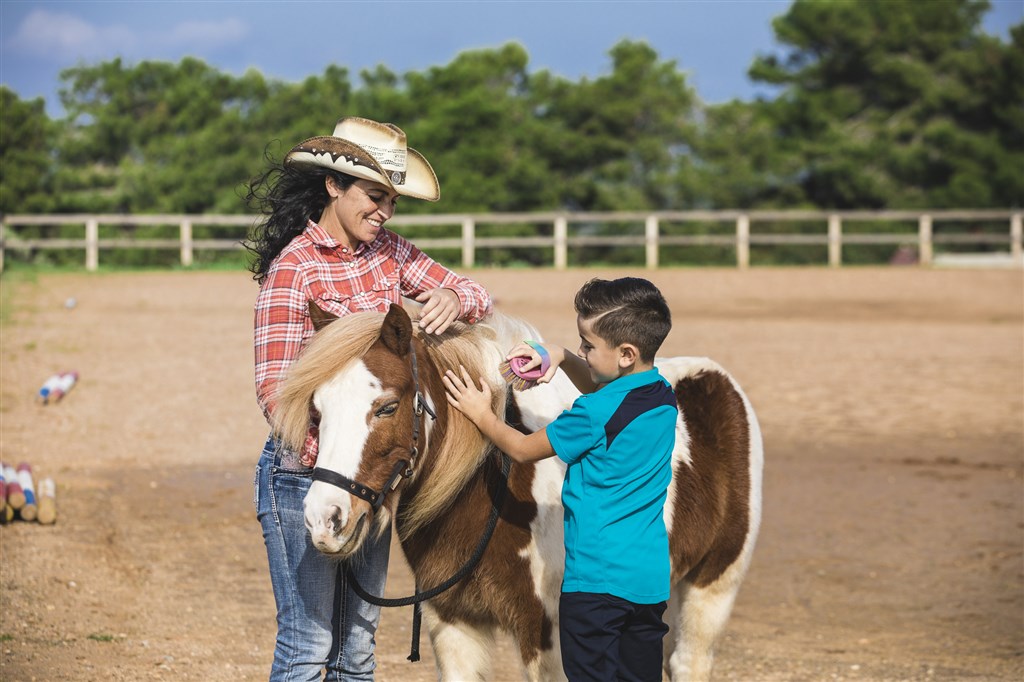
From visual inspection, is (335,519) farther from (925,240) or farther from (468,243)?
(925,240)

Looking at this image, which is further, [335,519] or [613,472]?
[613,472]

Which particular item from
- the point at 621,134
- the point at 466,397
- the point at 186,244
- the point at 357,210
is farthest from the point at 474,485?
the point at 621,134

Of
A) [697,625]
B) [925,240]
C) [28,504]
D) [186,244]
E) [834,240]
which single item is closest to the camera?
[697,625]

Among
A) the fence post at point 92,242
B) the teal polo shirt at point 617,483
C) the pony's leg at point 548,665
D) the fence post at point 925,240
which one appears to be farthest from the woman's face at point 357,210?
the fence post at point 925,240

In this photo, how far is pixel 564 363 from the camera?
310cm

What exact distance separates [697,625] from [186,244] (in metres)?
20.5

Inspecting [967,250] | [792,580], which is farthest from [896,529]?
[967,250]

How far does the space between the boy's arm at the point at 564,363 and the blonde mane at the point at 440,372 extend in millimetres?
94

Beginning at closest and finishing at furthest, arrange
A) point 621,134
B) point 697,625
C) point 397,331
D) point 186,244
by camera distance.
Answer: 1. point 397,331
2. point 697,625
3. point 186,244
4. point 621,134

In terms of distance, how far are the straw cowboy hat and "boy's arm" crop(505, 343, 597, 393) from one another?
544 mm

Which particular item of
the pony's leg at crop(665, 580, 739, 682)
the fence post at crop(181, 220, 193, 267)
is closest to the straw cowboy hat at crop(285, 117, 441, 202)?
the pony's leg at crop(665, 580, 739, 682)

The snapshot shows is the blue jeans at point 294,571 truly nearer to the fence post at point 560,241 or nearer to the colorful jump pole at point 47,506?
the colorful jump pole at point 47,506

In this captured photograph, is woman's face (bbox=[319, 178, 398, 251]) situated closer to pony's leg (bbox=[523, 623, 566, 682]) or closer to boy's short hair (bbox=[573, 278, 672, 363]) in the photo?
boy's short hair (bbox=[573, 278, 672, 363])

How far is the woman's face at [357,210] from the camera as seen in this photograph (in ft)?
9.61
